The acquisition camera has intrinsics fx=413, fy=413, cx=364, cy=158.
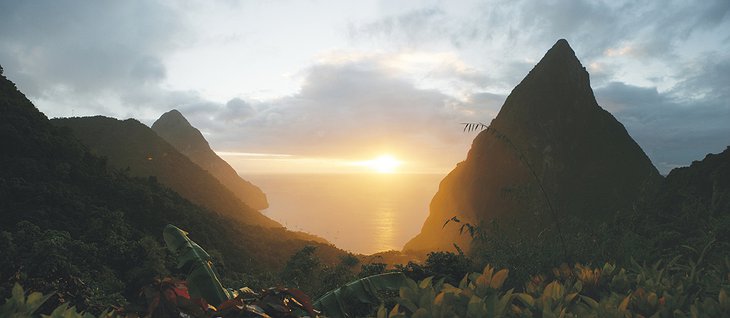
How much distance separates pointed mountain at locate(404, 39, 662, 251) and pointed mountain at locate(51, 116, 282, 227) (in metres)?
42.9

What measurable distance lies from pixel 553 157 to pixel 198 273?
86774 millimetres

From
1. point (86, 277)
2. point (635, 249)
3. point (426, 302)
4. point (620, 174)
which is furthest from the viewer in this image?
point (620, 174)

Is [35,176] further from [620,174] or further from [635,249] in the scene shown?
[620,174]

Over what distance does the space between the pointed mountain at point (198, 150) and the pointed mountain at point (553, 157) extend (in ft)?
322

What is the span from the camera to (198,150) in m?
167

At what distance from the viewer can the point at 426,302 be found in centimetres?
233

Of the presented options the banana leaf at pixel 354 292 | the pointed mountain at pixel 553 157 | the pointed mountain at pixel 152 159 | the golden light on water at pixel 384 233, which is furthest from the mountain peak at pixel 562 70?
the banana leaf at pixel 354 292

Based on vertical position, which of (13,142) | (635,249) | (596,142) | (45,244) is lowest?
(45,244)

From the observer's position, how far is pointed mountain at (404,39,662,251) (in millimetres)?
78438

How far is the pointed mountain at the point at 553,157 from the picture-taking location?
7844cm

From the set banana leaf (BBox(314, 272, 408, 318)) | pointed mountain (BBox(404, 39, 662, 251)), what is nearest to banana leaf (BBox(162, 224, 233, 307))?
banana leaf (BBox(314, 272, 408, 318))

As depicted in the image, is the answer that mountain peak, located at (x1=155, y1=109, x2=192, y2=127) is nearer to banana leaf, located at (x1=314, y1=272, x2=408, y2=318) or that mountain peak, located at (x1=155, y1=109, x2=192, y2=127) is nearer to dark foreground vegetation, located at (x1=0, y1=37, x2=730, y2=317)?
dark foreground vegetation, located at (x1=0, y1=37, x2=730, y2=317)

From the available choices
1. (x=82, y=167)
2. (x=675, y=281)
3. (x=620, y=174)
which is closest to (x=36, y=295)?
(x=675, y=281)

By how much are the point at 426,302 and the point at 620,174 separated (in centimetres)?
9182
